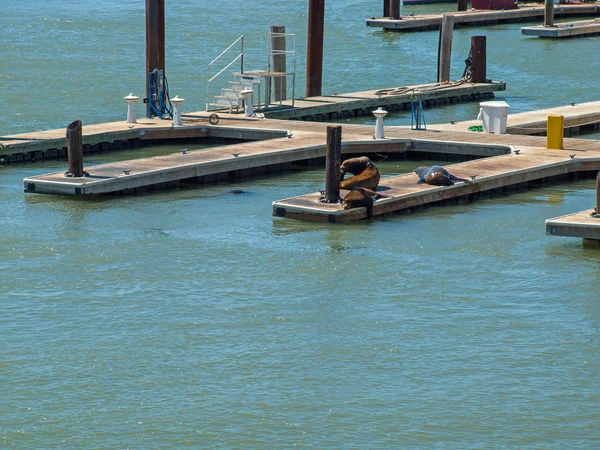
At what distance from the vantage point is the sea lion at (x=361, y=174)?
24.4m

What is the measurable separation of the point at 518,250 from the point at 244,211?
18.2 feet

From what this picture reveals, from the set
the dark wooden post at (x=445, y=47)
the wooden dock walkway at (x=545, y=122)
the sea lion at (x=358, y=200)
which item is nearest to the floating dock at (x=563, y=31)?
the dark wooden post at (x=445, y=47)

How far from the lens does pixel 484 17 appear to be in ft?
238

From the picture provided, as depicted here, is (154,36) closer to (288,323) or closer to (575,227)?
(575,227)

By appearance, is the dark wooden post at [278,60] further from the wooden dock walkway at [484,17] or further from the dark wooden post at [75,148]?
the wooden dock walkway at [484,17]

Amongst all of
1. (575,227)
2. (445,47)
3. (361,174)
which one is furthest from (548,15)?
(575,227)

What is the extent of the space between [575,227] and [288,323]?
5.59m

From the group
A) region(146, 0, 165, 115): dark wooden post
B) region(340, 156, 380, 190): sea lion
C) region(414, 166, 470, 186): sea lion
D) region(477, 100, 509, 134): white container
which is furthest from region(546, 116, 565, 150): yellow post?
region(146, 0, 165, 115): dark wooden post

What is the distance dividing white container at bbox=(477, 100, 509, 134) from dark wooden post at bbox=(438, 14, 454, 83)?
33.8 ft

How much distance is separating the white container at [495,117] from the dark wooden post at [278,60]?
6.38 m

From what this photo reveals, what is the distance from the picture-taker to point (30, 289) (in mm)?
20047

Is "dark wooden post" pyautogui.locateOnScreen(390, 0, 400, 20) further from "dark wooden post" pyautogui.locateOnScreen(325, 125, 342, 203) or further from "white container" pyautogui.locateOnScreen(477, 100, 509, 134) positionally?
"dark wooden post" pyautogui.locateOnScreen(325, 125, 342, 203)

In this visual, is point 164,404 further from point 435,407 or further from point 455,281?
point 455,281

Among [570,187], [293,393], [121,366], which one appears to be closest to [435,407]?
[293,393]
